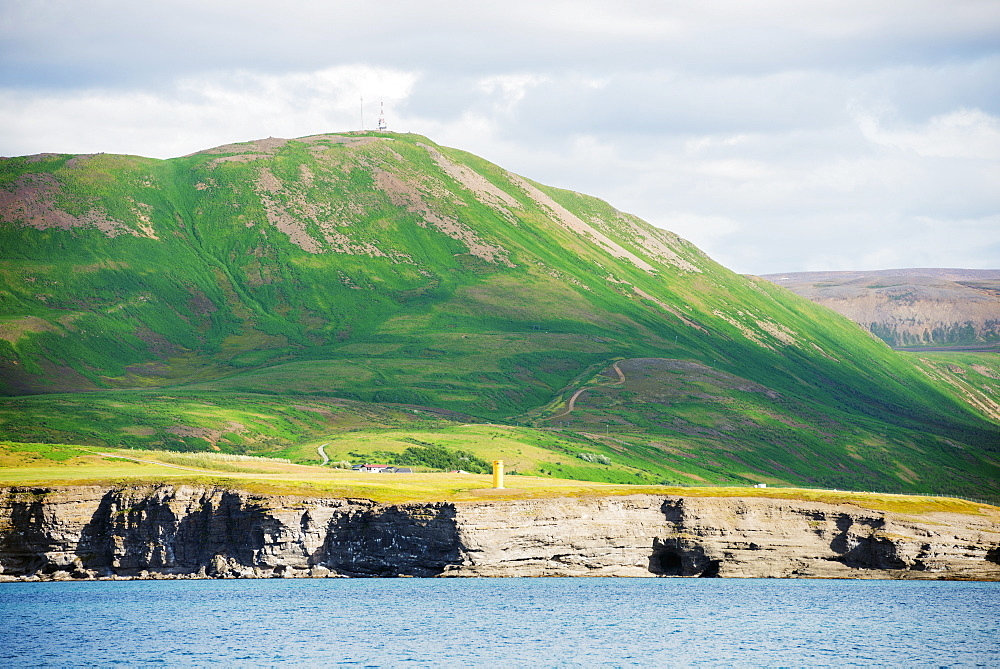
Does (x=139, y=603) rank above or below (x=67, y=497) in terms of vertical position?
below

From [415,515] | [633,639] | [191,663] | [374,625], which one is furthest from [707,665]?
[415,515]

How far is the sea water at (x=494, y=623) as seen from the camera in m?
66.2

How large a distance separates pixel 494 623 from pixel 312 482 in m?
31.5

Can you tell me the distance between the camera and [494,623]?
7550cm

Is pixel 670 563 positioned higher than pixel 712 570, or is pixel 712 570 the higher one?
pixel 670 563

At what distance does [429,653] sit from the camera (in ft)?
219

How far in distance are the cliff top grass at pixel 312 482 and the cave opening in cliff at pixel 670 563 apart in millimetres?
5283

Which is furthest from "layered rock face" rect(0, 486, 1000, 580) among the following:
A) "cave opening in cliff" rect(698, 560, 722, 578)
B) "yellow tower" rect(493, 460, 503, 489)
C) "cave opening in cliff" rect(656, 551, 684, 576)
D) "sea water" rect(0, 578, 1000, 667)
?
"yellow tower" rect(493, 460, 503, 489)

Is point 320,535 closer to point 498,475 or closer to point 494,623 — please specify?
point 498,475

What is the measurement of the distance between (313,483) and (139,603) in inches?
849

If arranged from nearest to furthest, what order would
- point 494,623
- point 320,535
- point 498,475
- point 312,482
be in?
point 494,623 → point 320,535 → point 312,482 → point 498,475

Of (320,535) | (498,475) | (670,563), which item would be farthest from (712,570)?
(320,535)

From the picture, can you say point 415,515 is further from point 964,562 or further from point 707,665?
point 964,562

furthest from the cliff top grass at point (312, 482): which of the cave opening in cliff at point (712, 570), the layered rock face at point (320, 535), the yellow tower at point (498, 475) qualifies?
the cave opening in cliff at point (712, 570)
